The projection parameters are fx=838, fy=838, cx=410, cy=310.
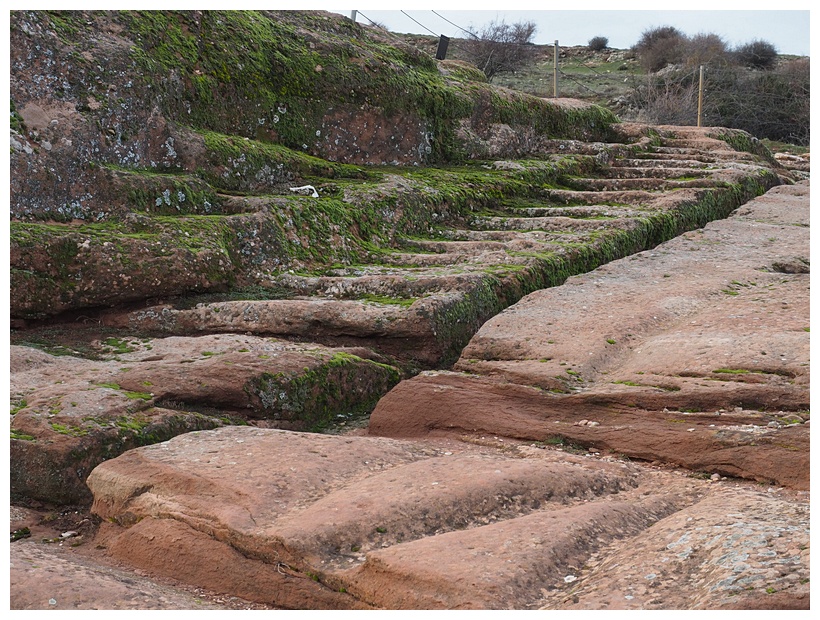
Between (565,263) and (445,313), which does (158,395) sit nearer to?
(445,313)

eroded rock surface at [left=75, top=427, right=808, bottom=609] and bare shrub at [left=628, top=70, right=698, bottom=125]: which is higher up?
bare shrub at [left=628, top=70, right=698, bottom=125]

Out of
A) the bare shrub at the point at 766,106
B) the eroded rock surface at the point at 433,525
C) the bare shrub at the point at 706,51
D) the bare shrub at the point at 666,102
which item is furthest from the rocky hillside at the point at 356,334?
the bare shrub at the point at 706,51

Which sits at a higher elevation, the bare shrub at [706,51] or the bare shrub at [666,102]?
the bare shrub at [706,51]

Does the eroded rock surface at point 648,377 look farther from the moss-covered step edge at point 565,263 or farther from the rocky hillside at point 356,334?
the moss-covered step edge at point 565,263

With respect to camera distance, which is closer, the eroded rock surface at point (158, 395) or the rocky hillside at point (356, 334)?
the rocky hillside at point (356, 334)

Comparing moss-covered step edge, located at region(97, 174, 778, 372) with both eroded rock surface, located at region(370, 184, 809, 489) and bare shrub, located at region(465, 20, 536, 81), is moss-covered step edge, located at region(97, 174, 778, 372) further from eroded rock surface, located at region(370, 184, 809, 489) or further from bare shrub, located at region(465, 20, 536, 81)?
bare shrub, located at region(465, 20, 536, 81)

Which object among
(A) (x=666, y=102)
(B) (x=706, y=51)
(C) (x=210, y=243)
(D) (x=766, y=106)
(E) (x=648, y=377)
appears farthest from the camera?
(B) (x=706, y=51)

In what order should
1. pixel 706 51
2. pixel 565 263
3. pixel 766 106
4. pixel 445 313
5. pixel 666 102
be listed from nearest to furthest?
1. pixel 445 313
2. pixel 565 263
3. pixel 666 102
4. pixel 766 106
5. pixel 706 51

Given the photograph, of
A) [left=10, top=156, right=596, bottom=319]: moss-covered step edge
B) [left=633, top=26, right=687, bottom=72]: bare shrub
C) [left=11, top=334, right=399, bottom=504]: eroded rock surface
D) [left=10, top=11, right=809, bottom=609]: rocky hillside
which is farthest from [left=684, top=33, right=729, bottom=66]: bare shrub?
[left=11, top=334, right=399, bottom=504]: eroded rock surface

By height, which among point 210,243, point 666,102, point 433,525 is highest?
point 666,102

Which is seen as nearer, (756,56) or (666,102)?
(666,102)

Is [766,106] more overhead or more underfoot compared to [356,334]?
more overhead

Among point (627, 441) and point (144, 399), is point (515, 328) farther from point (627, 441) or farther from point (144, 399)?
point (144, 399)

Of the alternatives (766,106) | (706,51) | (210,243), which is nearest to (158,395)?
(210,243)
